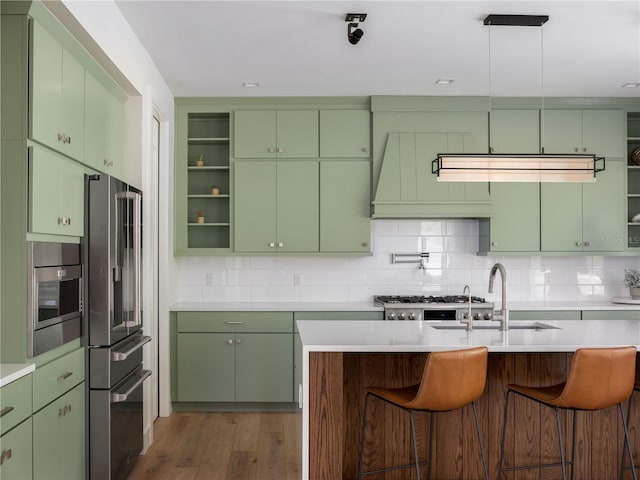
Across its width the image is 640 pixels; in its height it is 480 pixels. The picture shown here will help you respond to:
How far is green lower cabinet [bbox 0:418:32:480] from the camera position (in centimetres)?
197

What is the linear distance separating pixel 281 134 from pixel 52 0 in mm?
2744

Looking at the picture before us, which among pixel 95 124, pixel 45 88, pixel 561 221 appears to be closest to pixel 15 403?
pixel 45 88

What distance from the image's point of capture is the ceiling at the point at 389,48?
3193 mm

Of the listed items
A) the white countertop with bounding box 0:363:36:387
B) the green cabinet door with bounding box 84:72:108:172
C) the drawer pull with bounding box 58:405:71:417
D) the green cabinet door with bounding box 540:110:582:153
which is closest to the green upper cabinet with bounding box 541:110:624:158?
the green cabinet door with bounding box 540:110:582:153

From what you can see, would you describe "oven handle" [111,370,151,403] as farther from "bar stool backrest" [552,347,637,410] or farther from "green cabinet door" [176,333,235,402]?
"bar stool backrest" [552,347,637,410]

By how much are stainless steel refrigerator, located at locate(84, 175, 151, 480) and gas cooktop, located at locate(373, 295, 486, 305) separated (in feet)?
7.81

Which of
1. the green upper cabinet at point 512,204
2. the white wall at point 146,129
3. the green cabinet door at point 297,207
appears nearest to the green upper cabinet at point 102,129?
the white wall at point 146,129

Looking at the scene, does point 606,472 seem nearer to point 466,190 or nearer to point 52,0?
point 466,190

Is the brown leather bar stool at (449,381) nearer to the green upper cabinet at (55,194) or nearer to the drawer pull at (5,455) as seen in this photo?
the drawer pull at (5,455)

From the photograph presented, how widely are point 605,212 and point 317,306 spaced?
8.95 feet

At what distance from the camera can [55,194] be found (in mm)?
2436

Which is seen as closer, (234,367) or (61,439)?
(61,439)

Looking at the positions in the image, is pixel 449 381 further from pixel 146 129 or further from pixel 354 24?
pixel 146 129

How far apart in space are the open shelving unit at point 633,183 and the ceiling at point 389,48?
54 cm
